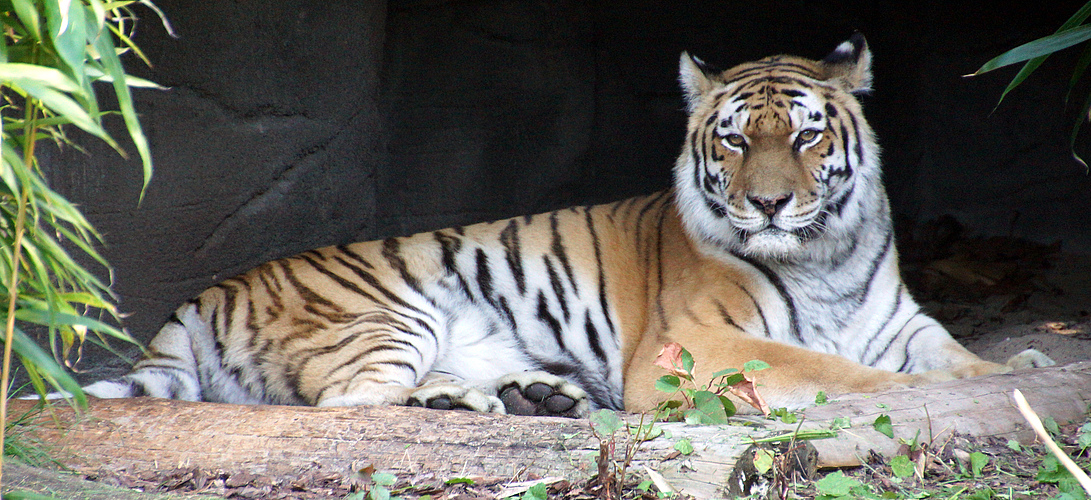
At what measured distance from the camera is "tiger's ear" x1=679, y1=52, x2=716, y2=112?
3.08 metres

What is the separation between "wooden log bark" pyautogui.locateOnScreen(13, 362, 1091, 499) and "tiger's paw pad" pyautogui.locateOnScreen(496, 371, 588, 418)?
0.39m

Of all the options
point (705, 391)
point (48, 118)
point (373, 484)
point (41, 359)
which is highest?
point (48, 118)

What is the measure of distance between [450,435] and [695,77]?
5.95 feet

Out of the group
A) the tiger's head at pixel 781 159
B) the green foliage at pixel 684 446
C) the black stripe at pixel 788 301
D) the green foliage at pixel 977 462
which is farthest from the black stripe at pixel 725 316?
the green foliage at pixel 684 446

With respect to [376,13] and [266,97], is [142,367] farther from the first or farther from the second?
[376,13]

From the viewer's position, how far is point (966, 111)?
5.47 m

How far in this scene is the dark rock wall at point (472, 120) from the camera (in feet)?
9.98

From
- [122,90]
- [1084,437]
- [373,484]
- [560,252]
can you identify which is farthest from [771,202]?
[122,90]

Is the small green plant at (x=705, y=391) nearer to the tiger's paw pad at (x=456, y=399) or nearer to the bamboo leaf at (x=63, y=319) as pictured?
the tiger's paw pad at (x=456, y=399)

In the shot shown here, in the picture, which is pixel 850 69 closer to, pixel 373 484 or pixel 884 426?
pixel 884 426

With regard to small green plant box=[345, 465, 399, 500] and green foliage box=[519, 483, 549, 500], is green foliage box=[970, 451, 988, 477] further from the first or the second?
small green plant box=[345, 465, 399, 500]

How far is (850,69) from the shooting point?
2.93 m

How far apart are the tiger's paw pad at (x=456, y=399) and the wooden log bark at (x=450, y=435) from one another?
17 cm

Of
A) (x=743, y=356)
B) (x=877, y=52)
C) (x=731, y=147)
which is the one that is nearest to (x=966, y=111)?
(x=877, y=52)
